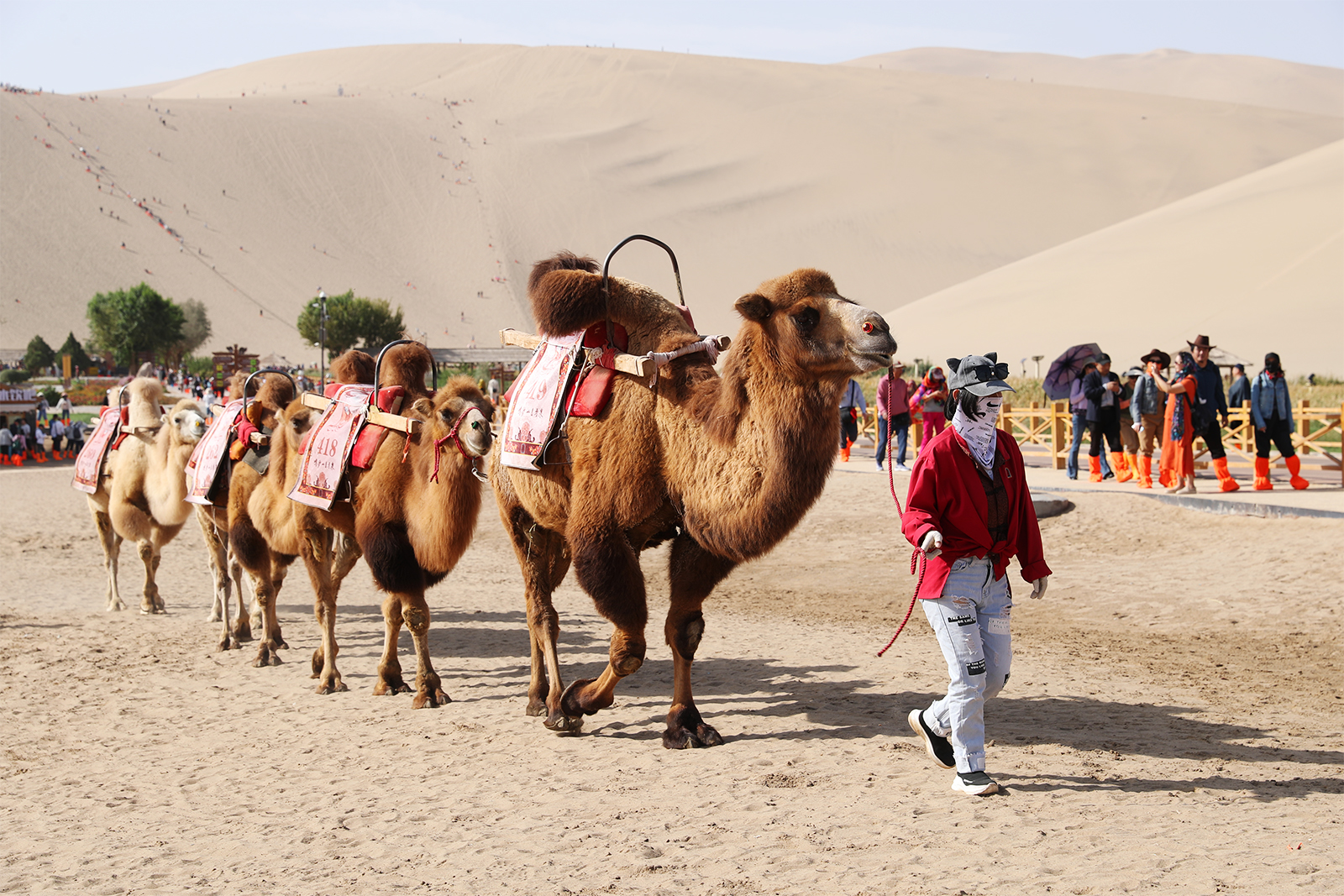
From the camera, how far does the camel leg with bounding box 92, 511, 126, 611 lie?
11.3 metres

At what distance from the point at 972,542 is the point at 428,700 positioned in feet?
12.6

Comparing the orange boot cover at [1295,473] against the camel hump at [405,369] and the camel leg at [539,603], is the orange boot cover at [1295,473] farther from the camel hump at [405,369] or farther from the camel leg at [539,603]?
the camel hump at [405,369]

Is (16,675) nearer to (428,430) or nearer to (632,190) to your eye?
(428,430)

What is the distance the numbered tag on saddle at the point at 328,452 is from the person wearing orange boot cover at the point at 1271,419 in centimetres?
1109

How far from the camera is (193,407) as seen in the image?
34.7ft

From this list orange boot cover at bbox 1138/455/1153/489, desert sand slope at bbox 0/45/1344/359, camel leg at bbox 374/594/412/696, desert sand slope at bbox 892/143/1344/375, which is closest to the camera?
camel leg at bbox 374/594/412/696

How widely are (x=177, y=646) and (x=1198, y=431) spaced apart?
1192cm

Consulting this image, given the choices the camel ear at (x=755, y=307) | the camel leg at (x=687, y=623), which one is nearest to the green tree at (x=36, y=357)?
the camel leg at (x=687, y=623)

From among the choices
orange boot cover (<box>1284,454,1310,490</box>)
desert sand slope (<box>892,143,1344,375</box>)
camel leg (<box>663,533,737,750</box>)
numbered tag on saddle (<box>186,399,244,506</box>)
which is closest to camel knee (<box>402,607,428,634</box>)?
camel leg (<box>663,533,737,750</box>)

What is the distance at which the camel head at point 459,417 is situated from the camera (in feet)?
22.9

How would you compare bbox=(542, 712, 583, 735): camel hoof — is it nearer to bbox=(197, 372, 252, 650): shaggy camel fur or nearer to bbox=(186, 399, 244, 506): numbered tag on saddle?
bbox=(197, 372, 252, 650): shaggy camel fur

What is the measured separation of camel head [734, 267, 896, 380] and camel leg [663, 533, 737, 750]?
4.15ft

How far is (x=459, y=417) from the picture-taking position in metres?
7.27

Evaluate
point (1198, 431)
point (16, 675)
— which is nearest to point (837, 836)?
point (16, 675)
